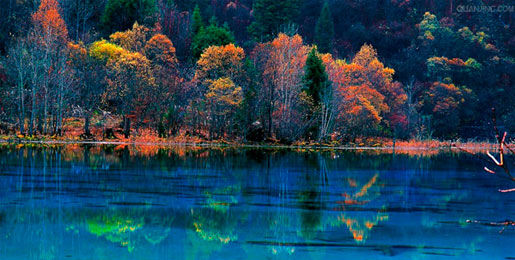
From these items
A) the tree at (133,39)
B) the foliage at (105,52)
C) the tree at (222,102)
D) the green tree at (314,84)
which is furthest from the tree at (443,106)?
the foliage at (105,52)

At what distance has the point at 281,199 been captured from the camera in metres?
28.8

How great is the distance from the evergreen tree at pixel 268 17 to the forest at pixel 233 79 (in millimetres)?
346

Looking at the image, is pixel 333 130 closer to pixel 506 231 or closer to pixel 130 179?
pixel 130 179

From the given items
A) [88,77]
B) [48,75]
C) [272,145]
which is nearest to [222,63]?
[272,145]

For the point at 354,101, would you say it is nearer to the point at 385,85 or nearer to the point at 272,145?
the point at 385,85

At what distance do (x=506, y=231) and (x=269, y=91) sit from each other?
47.9 metres

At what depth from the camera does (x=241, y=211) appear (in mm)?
25391

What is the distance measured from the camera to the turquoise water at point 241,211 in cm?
1897

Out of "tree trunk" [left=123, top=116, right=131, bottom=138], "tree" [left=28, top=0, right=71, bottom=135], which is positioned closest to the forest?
"tree trunk" [left=123, top=116, right=131, bottom=138]

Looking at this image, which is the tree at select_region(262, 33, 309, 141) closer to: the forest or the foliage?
the forest

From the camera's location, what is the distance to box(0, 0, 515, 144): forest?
2672 inches

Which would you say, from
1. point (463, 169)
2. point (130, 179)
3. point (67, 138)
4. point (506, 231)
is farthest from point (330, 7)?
point (506, 231)

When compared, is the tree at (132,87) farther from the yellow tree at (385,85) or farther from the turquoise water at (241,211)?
the turquoise water at (241,211)

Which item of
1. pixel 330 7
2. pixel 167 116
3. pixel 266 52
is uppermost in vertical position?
pixel 330 7
